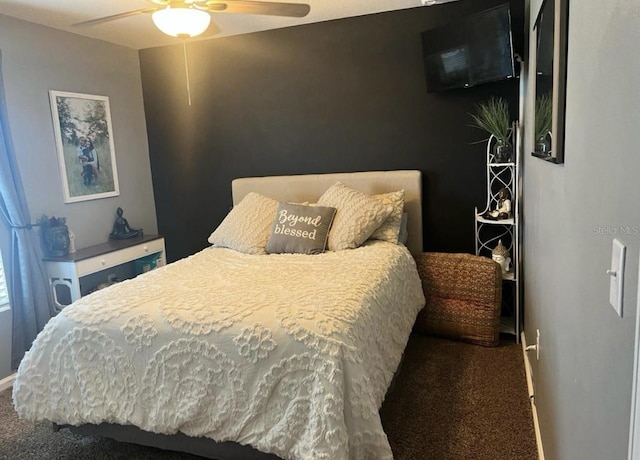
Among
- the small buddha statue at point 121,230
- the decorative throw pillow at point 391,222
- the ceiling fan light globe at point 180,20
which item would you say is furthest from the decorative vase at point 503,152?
the small buddha statue at point 121,230

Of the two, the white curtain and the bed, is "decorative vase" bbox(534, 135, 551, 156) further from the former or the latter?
the white curtain

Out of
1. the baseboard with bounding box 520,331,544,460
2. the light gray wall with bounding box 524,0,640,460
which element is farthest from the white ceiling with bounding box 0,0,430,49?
the baseboard with bounding box 520,331,544,460

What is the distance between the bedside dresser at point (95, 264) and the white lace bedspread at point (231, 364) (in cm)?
115

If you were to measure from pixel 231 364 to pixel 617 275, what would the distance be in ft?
4.91

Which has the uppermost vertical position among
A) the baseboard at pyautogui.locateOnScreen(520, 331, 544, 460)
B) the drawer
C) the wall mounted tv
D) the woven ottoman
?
the wall mounted tv

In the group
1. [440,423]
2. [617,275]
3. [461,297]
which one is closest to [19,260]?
[440,423]

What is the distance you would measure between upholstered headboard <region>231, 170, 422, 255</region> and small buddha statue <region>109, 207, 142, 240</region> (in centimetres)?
95

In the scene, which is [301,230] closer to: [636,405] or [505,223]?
[505,223]

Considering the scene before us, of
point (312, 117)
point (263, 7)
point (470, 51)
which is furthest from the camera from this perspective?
point (312, 117)

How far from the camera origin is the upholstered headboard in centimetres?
357

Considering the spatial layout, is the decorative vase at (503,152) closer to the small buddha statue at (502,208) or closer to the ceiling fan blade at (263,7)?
the small buddha statue at (502,208)

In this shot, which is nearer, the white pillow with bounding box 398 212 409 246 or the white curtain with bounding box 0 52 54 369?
the white curtain with bounding box 0 52 54 369

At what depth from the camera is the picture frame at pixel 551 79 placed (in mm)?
1359

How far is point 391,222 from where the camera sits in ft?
10.8
